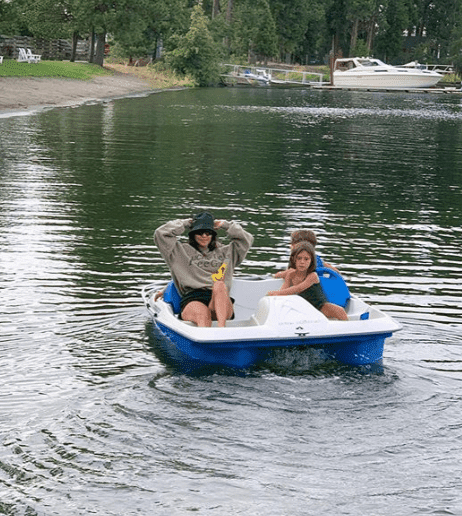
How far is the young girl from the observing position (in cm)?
908

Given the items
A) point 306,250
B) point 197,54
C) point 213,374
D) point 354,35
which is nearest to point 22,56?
point 197,54

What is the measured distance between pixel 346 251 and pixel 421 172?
37.6 ft

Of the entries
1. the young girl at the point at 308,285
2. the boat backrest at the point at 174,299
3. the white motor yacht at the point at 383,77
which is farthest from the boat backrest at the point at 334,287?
the white motor yacht at the point at 383,77

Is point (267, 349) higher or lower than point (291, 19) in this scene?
lower

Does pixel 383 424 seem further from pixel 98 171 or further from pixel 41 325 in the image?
pixel 98 171

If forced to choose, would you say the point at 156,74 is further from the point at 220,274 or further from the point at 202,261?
the point at 220,274

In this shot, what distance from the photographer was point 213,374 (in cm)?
846

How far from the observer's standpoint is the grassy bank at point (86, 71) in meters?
53.8

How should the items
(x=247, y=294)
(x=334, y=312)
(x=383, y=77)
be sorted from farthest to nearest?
(x=383, y=77)
(x=247, y=294)
(x=334, y=312)

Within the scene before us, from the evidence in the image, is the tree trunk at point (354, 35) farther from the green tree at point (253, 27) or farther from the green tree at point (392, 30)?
the green tree at point (253, 27)

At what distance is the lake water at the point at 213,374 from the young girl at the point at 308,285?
636 mm

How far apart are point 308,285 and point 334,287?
51cm

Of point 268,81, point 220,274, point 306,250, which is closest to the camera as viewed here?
point 306,250

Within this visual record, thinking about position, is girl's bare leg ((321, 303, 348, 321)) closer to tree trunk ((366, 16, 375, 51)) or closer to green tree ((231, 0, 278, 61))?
green tree ((231, 0, 278, 61))
